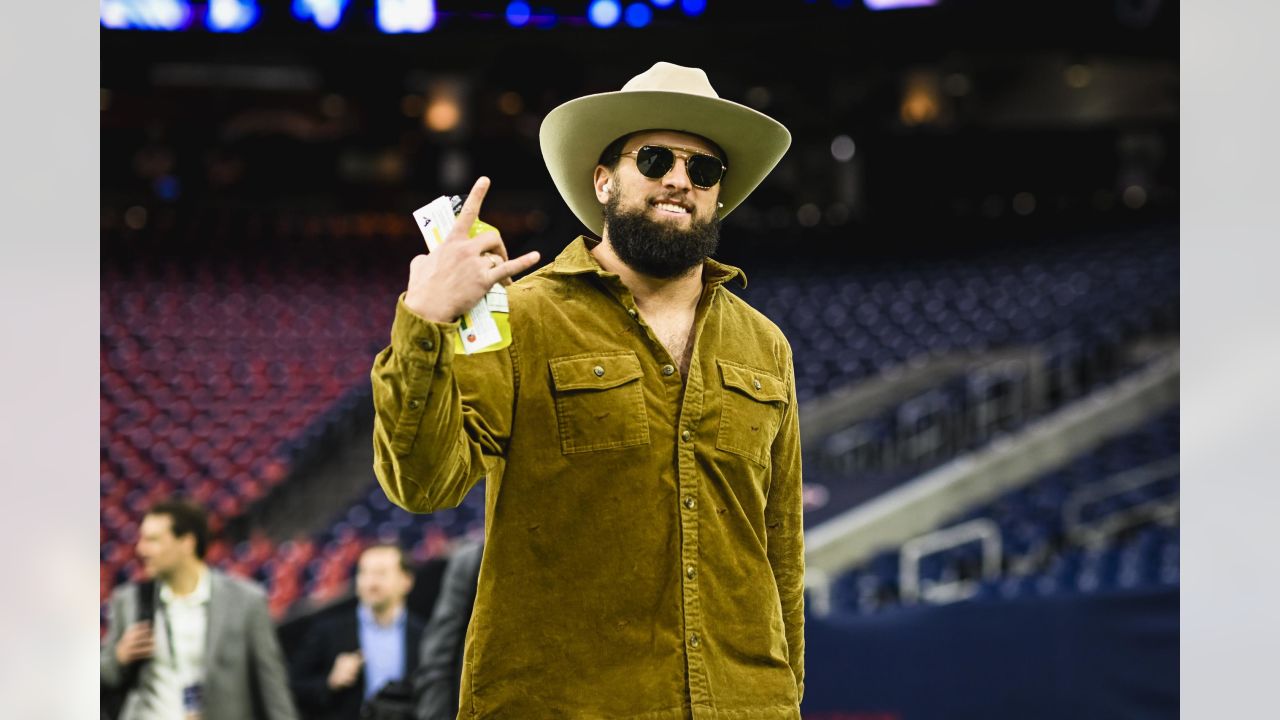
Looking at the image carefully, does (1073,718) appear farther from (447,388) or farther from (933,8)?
(933,8)

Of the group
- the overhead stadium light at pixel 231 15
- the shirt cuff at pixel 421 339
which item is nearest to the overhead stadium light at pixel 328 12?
the overhead stadium light at pixel 231 15

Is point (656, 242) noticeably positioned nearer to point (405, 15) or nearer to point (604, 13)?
point (604, 13)

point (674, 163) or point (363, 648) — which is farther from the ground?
point (674, 163)

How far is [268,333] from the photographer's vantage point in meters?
15.5

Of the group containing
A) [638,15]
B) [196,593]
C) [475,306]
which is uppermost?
[638,15]

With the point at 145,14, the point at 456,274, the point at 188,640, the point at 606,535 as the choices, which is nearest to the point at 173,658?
the point at 188,640

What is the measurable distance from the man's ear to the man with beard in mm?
12

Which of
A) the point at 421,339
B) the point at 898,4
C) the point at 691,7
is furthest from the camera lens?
the point at 898,4

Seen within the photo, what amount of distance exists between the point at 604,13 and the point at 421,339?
825 centimetres

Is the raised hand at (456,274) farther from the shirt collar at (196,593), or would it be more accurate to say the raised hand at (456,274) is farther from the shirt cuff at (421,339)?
the shirt collar at (196,593)

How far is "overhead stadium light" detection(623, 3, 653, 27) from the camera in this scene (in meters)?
9.55

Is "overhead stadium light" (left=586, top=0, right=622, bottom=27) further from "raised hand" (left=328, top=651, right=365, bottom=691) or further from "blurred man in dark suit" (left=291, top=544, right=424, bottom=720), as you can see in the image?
"raised hand" (left=328, top=651, right=365, bottom=691)

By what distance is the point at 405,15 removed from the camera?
9.92 metres

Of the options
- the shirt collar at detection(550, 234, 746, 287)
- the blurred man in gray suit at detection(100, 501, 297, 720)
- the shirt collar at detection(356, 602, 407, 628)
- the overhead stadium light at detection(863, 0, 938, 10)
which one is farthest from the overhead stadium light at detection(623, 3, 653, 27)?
the shirt collar at detection(550, 234, 746, 287)
